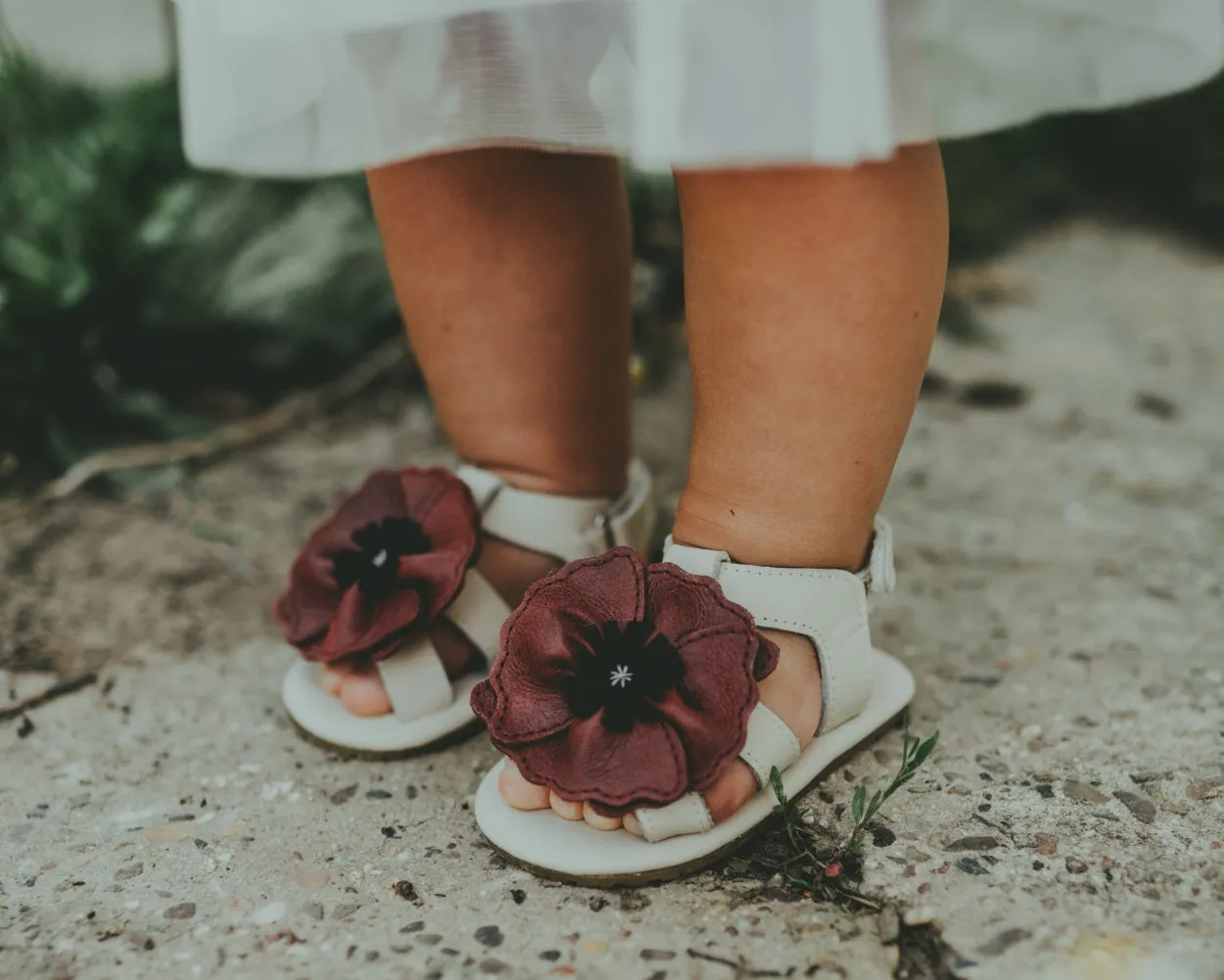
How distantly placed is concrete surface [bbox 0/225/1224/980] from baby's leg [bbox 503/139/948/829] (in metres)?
0.09

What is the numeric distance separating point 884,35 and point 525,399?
44 cm

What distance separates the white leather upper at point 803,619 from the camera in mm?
780

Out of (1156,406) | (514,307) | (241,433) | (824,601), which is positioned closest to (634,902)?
(824,601)

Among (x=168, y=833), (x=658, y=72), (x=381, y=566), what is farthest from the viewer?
(x=381, y=566)

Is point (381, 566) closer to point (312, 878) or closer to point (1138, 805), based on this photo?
point (312, 878)

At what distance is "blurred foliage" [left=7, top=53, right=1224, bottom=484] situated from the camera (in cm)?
147

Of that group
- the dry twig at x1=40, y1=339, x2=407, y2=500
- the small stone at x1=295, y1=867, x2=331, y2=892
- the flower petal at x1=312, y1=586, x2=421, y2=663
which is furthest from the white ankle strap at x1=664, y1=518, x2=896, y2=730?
the dry twig at x1=40, y1=339, x2=407, y2=500

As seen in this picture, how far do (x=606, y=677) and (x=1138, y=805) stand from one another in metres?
0.40

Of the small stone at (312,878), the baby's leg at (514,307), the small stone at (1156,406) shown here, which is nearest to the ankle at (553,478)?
the baby's leg at (514,307)

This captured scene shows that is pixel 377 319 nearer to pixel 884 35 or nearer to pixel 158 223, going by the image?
pixel 158 223

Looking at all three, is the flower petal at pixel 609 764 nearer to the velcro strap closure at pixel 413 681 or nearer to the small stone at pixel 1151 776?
the velcro strap closure at pixel 413 681

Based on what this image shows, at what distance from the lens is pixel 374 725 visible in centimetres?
92

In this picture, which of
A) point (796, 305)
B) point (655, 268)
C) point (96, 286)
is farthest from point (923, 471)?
point (96, 286)

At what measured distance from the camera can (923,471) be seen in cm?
146
